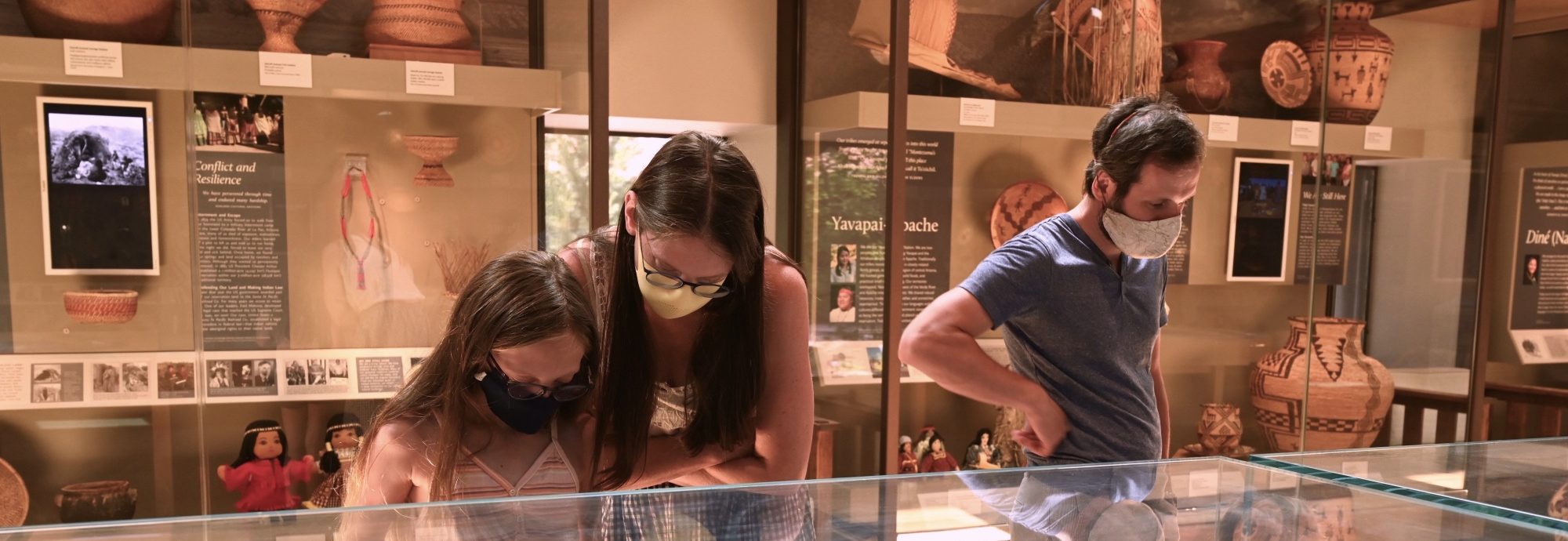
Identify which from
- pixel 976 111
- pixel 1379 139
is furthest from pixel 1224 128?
pixel 976 111

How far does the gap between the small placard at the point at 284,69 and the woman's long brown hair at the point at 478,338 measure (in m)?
1.40

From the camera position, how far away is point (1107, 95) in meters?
3.19

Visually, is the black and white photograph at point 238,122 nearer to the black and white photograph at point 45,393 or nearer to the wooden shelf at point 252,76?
the wooden shelf at point 252,76

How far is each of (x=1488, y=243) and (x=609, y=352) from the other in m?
3.55

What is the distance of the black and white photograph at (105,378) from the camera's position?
2316 millimetres

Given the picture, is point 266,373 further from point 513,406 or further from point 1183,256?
point 1183,256

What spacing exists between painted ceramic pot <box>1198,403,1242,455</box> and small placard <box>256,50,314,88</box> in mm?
3098

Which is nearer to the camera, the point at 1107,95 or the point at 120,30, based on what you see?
the point at 120,30

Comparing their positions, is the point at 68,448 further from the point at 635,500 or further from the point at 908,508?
A: the point at 908,508

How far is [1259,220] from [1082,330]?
2.25 meters

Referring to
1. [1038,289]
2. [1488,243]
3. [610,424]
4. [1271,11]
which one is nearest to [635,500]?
[610,424]

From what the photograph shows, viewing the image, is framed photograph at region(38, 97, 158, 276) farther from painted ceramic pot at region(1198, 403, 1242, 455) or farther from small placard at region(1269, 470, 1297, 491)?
painted ceramic pot at region(1198, 403, 1242, 455)

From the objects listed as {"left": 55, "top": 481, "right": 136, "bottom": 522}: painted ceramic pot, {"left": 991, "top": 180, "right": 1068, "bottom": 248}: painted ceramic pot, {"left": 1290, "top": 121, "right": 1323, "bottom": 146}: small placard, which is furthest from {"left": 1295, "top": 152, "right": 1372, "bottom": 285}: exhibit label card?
{"left": 55, "top": 481, "right": 136, "bottom": 522}: painted ceramic pot

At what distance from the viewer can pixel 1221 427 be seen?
353 cm
